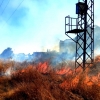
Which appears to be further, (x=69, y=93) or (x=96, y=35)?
(x=96, y=35)

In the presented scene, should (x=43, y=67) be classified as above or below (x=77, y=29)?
below

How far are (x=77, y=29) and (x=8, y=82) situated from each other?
796 centimetres

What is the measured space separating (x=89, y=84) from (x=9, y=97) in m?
4.85

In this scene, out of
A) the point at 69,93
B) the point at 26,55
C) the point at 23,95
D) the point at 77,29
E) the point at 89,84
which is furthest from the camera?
the point at 26,55

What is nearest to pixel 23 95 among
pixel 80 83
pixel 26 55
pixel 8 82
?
pixel 80 83

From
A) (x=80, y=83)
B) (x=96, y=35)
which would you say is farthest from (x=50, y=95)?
(x=96, y=35)

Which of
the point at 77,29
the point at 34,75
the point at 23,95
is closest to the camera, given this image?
the point at 23,95

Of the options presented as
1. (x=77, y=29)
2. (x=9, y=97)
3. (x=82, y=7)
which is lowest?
(x=9, y=97)

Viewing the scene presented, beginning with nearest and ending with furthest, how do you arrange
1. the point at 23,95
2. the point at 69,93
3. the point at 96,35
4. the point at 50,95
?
the point at 50,95 → the point at 23,95 → the point at 69,93 → the point at 96,35

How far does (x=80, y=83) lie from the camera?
38.8 ft

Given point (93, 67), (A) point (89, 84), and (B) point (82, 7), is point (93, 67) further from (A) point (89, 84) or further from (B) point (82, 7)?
(A) point (89, 84)

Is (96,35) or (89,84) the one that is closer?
(89,84)

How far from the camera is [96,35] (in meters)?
50.9

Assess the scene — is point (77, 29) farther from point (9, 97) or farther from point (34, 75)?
point (9, 97)
